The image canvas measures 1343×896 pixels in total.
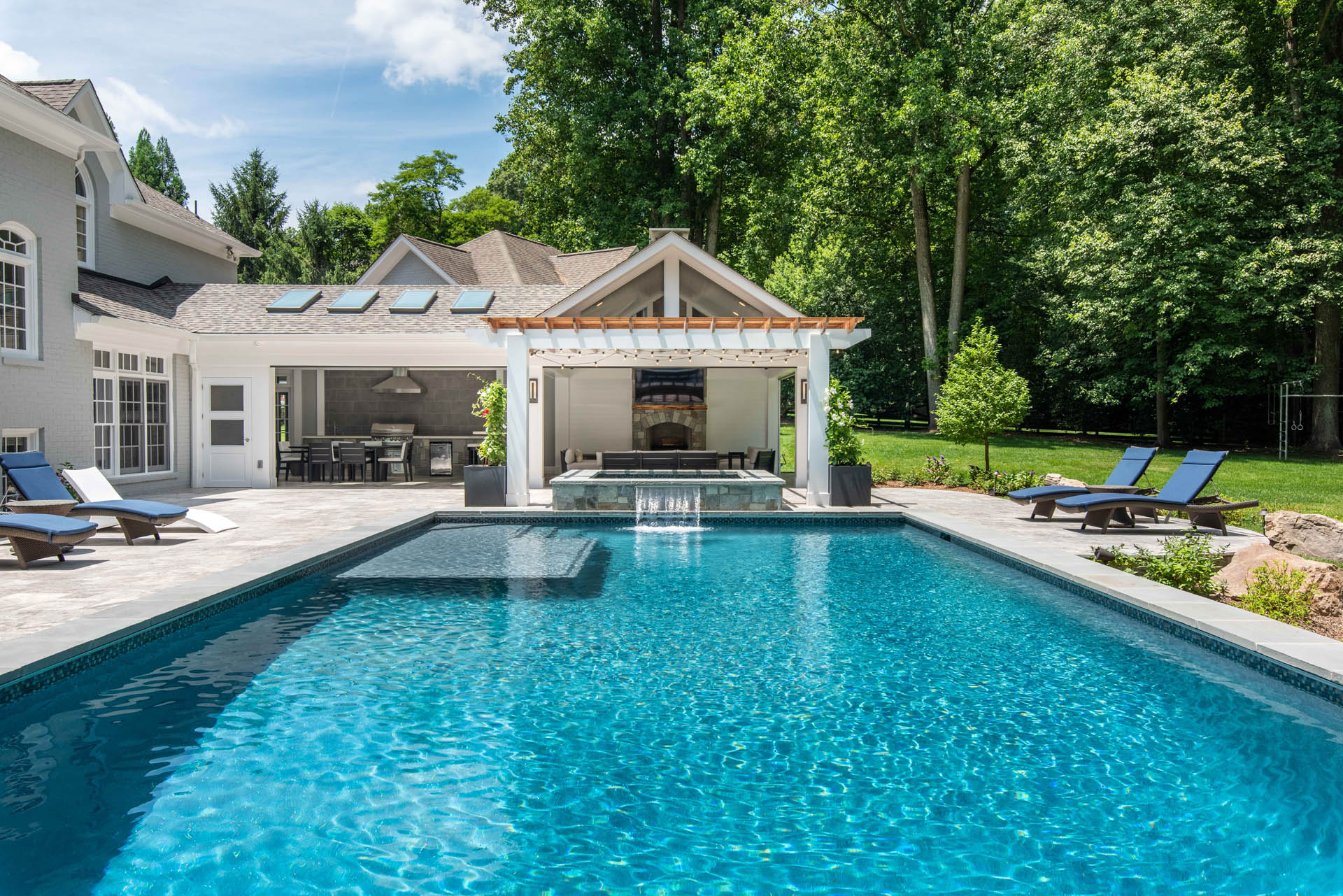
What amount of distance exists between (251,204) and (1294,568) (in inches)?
2062

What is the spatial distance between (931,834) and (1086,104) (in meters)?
29.2

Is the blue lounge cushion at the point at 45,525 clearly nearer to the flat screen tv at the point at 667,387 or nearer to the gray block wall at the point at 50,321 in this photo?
the gray block wall at the point at 50,321

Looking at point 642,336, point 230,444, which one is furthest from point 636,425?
point 230,444

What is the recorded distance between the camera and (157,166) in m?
48.4

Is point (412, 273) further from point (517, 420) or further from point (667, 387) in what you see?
point (517, 420)

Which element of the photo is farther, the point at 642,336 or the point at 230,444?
the point at 230,444

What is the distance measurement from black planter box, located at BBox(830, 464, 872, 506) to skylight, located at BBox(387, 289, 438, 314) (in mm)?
10667

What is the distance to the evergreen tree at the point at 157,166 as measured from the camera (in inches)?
1842

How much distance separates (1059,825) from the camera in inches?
151

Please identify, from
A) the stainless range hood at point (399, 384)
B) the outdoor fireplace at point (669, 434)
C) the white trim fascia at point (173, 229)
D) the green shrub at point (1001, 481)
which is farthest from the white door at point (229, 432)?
the green shrub at point (1001, 481)

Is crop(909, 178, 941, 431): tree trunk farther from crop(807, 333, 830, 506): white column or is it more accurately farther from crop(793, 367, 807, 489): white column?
crop(807, 333, 830, 506): white column

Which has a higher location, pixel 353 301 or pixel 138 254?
pixel 138 254

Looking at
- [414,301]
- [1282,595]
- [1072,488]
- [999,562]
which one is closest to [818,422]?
[1072,488]

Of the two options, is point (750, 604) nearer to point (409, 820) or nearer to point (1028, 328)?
point (409, 820)
